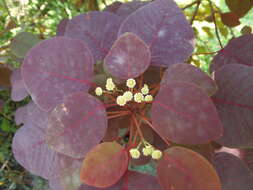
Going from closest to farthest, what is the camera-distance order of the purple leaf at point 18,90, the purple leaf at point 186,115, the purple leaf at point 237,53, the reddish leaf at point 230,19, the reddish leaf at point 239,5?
1. the purple leaf at point 186,115
2. the purple leaf at point 237,53
3. the purple leaf at point 18,90
4. the reddish leaf at point 239,5
5. the reddish leaf at point 230,19

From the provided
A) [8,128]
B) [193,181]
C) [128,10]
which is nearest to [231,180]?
[193,181]

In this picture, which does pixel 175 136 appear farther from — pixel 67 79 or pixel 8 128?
pixel 8 128

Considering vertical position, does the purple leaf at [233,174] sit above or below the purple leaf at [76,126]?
below

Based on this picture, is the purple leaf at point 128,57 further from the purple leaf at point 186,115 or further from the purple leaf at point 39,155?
the purple leaf at point 39,155

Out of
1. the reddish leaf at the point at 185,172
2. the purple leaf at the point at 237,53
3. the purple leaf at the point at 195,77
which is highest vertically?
the purple leaf at the point at 195,77

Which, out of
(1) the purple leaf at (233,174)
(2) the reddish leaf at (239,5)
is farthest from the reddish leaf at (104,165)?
(2) the reddish leaf at (239,5)

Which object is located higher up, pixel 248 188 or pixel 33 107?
pixel 33 107

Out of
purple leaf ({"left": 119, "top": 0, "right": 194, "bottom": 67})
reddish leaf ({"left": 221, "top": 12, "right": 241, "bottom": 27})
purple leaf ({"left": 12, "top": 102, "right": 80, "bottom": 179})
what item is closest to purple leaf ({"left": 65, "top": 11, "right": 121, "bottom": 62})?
purple leaf ({"left": 119, "top": 0, "right": 194, "bottom": 67})
